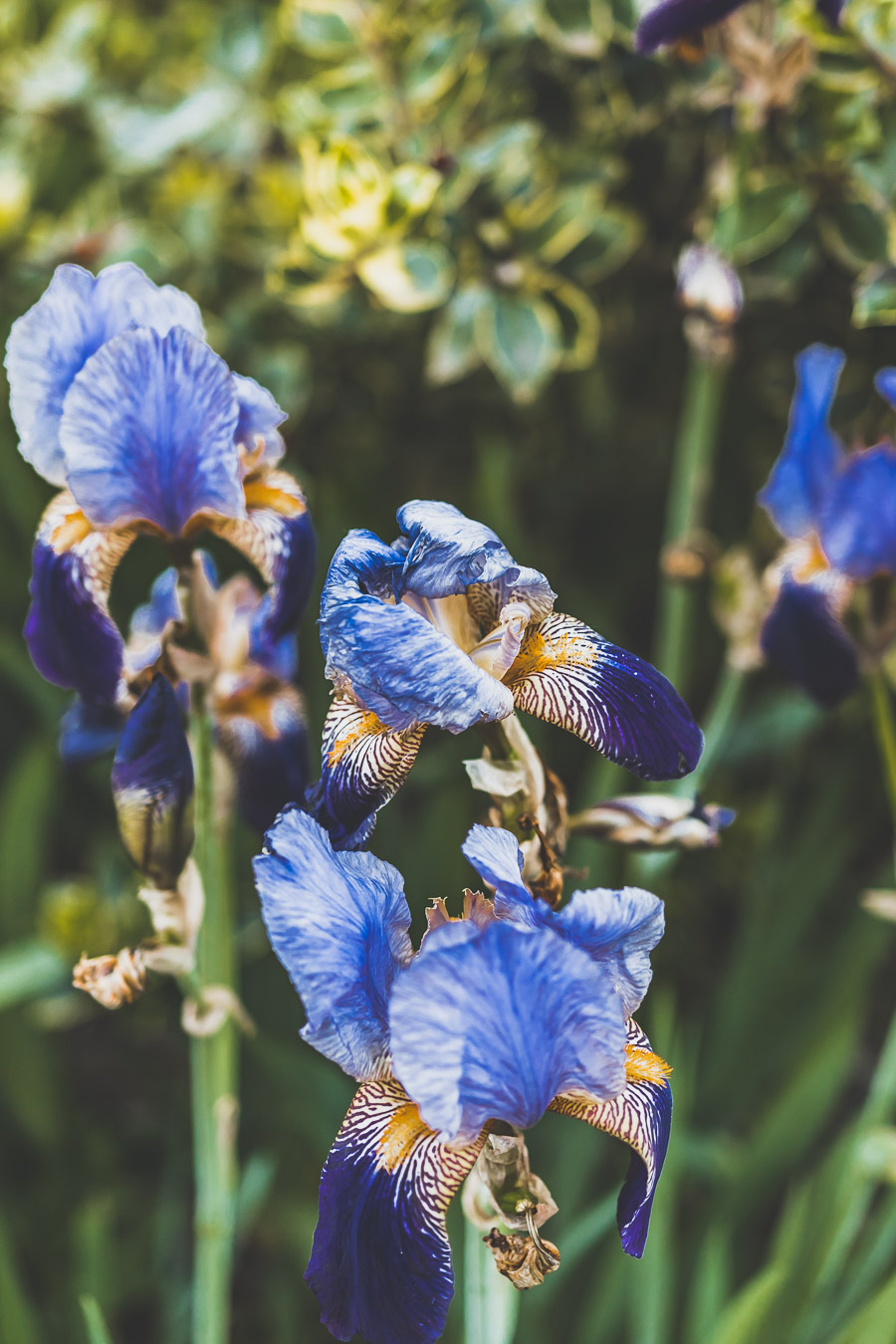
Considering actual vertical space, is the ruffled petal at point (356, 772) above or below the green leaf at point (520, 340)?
below

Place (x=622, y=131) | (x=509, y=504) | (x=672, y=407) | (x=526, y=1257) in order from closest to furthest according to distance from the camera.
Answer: (x=526, y=1257)
(x=622, y=131)
(x=509, y=504)
(x=672, y=407)

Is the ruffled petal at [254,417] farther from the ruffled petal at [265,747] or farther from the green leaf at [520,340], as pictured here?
the green leaf at [520,340]

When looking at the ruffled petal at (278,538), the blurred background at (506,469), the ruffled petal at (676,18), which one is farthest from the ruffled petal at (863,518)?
the ruffled petal at (278,538)

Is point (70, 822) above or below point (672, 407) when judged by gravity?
below

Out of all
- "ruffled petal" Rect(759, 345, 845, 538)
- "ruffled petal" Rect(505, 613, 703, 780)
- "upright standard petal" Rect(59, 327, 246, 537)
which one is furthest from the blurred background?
"upright standard petal" Rect(59, 327, 246, 537)

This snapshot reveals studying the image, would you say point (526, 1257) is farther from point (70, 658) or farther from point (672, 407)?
point (672, 407)

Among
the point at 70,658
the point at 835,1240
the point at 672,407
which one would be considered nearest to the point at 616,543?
the point at 672,407

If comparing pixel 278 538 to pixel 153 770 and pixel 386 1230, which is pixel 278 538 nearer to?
pixel 153 770
